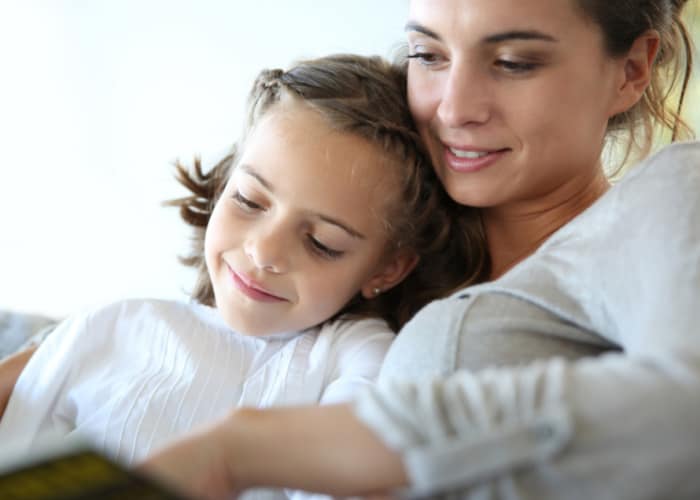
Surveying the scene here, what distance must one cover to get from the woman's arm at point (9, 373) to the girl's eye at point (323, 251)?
53 cm

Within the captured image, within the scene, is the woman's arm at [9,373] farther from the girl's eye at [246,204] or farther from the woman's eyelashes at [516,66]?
the woman's eyelashes at [516,66]

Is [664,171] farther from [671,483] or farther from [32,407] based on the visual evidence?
[32,407]

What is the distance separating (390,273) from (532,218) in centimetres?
25

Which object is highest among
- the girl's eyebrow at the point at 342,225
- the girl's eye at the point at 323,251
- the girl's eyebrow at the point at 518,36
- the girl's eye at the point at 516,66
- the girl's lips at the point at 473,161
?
the girl's eyebrow at the point at 518,36

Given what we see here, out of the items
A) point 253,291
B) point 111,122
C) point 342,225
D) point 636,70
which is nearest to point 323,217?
point 342,225

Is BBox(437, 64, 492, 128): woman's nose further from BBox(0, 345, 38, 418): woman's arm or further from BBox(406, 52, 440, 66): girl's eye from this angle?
BBox(0, 345, 38, 418): woman's arm

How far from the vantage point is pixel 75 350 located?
1.47 m

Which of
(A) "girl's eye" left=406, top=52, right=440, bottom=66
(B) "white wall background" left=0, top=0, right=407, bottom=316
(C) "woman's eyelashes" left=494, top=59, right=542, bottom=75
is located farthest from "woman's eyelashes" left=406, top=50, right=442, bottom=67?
(B) "white wall background" left=0, top=0, right=407, bottom=316

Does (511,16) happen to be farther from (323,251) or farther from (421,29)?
(323,251)

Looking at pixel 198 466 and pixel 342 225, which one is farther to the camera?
pixel 342 225

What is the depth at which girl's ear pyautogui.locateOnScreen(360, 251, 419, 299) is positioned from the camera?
4.96ft

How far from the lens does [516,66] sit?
1.31 m

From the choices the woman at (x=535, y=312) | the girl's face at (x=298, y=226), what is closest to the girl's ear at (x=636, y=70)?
the woman at (x=535, y=312)

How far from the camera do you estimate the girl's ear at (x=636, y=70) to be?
139 cm
